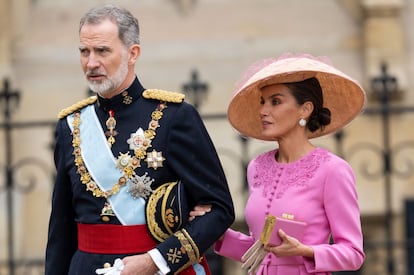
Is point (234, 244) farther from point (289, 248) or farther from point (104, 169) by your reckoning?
point (104, 169)

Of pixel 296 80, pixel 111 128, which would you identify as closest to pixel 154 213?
pixel 111 128

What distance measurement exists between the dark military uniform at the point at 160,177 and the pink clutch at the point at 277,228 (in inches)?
8.8

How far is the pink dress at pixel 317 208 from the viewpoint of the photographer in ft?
16.4

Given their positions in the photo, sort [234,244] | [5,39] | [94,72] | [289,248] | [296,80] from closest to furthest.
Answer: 1. [289,248]
2. [94,72]
3. [296,80]
4. [234,244]
5. [5,39]

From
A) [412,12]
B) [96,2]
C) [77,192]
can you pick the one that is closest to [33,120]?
[96,2]

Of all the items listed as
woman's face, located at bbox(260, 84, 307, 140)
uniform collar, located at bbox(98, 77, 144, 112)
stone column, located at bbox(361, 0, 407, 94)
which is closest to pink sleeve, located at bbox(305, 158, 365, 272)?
woman's face, located at bbox(260, 84, 307, 140)

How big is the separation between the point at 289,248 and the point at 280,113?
1.66 feet

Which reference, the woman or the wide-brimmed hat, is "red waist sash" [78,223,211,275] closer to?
the woman

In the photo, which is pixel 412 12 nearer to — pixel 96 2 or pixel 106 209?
pixel 96 2

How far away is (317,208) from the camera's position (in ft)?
16.5

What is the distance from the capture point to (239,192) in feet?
31.3

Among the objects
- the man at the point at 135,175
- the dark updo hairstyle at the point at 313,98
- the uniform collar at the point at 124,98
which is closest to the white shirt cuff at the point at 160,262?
the man at the point at 135,175

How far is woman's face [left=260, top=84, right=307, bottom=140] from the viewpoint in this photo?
203 inches

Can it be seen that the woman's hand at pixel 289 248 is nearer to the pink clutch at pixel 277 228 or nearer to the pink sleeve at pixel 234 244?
the pink clutch at pixel 277 228
